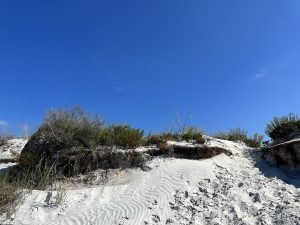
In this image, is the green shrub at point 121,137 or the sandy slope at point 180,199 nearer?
the sandy slope at point 180,199

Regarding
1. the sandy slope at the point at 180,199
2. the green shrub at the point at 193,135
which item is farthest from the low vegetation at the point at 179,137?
the sandy slope at the point at 180,199

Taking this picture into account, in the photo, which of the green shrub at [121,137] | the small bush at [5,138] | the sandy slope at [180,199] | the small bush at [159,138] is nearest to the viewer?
the sandy slope at [180,199]

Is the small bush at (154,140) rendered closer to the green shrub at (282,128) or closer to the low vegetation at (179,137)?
the low vegetation at (179,137)

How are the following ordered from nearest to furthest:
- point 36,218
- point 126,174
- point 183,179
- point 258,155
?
point 36,218
point 183,179
point 126,174
point 258,155

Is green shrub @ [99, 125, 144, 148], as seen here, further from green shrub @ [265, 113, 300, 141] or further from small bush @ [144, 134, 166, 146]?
green shrub @ [265, 113, 300, 141]

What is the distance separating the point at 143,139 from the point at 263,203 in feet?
14.6

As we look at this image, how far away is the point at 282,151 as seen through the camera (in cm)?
1009

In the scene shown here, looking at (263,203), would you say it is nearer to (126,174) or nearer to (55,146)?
(126,174)

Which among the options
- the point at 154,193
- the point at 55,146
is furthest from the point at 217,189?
the point at 55,146

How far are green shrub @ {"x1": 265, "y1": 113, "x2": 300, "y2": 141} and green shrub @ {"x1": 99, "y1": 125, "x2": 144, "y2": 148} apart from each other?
4492 millimetres

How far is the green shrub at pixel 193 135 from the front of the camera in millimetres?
11066

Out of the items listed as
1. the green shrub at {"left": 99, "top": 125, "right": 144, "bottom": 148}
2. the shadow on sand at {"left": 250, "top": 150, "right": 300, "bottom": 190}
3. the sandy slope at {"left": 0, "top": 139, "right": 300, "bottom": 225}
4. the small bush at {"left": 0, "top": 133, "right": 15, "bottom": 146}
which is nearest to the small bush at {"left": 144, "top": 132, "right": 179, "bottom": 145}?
the green shrub at {"left": 99, "top": 125, "right": 144, "bottom": 148}

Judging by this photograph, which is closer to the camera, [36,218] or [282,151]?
[36,218]

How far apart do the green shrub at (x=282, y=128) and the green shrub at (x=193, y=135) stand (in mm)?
2475
